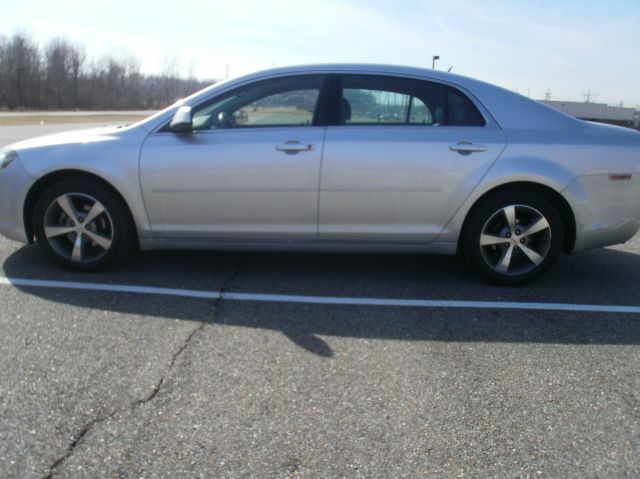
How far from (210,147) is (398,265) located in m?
1.89

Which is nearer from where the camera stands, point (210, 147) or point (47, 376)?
point (47, 376)

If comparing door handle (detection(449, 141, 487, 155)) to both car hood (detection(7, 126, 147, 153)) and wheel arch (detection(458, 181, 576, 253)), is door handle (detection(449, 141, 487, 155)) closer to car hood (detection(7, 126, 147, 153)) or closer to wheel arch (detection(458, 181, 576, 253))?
wheel arch (detection(458, 181, 576, 253))

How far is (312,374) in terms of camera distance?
2908mm

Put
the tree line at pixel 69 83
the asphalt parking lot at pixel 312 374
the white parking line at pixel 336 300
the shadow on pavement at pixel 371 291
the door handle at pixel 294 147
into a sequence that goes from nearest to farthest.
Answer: the asphalt parking lot at pixel 312 374 < the shadow on pavement at pixel 371 291 < the white parking line at pixel 336 300 < the door handle at pixel 294 147 < the tree line at pixel 69 83

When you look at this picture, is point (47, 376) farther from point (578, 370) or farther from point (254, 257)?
point (578, 370)

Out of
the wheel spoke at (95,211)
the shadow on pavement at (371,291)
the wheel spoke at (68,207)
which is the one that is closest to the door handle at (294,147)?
the shadow on pavement at (371,291)

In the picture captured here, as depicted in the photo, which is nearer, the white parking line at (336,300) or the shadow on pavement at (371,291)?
the shadow on pavement at (371,291)

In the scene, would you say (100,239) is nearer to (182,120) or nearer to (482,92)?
(182,120)

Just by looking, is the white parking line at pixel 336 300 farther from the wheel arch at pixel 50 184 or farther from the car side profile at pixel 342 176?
the wheel arch at pixel 50 184

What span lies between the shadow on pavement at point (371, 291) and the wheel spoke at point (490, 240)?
0.36 meters

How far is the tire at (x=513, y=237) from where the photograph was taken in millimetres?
4164

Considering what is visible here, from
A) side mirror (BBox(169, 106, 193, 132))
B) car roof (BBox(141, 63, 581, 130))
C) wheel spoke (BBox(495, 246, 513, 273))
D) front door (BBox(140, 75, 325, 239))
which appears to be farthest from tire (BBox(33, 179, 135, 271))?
wheel spoke (BBox(495, 246, 513, 273))

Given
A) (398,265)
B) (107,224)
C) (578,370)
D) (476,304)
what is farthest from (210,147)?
(578,370)

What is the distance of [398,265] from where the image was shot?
4.88 metres
